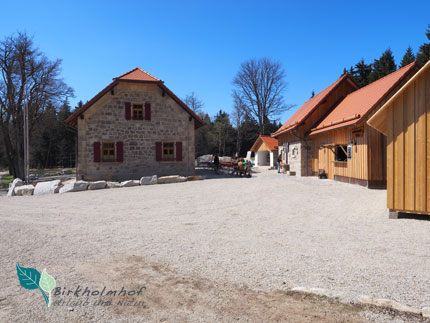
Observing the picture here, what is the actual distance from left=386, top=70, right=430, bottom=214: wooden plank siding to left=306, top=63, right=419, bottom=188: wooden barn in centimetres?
590

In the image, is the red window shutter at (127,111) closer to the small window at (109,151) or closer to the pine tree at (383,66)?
the small window at (109,151)

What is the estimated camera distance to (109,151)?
17.7 meters

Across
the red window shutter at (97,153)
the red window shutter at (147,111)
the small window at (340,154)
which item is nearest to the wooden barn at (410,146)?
the small window at (340,154)

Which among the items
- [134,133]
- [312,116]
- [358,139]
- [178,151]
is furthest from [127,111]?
[358,139]

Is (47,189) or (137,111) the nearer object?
(47,189)

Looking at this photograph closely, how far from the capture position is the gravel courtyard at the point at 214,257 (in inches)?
120

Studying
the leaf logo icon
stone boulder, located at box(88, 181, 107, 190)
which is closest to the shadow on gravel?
the leaf logo icon

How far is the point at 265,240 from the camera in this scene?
5.45 m

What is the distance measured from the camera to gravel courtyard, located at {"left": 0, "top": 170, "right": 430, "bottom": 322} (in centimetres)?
305

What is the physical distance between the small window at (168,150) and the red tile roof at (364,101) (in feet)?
29.2

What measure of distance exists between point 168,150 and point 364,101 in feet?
38.0

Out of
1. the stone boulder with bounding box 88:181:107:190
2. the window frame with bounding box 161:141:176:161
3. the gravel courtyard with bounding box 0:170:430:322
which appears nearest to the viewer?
the gravel courtyard with bounding box 0:170:430:322

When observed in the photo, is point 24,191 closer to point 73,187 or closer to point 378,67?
point 73,187

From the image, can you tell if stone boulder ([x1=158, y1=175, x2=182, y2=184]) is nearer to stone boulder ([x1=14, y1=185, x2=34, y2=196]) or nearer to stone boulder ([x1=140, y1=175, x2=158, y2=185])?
stone boulder ([x1=140, y1=175, x2=158, y2=185])
